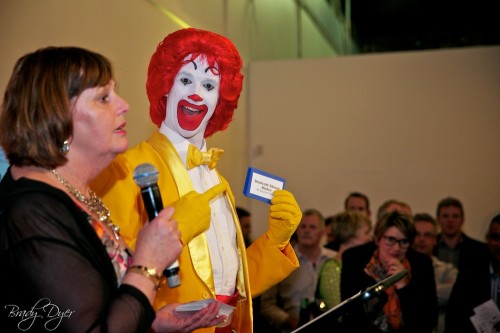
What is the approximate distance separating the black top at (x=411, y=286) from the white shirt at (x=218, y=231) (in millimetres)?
1647

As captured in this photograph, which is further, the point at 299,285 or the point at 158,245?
the point at 299,285

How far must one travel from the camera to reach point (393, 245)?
4254 millimetres

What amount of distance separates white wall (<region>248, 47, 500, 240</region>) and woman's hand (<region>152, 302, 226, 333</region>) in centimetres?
523

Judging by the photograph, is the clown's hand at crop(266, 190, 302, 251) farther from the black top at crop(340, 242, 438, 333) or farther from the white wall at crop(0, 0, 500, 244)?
the white wall at crop(0, 0, 500, 244)

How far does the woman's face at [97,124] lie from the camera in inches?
64.9

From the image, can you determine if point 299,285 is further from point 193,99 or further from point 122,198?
point 122,198

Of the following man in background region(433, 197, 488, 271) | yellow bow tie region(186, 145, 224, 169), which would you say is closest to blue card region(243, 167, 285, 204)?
yellow bow tie region(186, 145, 224, 169)

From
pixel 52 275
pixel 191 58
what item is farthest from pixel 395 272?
pixel 52 275

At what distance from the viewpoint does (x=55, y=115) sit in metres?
1.58

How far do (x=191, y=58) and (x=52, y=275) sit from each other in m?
1.33

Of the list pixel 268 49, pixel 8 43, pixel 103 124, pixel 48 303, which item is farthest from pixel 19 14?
pixel 268 49

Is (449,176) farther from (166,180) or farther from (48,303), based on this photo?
(48,303)

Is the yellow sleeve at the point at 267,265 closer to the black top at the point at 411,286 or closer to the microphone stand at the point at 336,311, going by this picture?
the microphone stand at the point at 336,311

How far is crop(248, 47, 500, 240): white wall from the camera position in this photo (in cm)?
685
